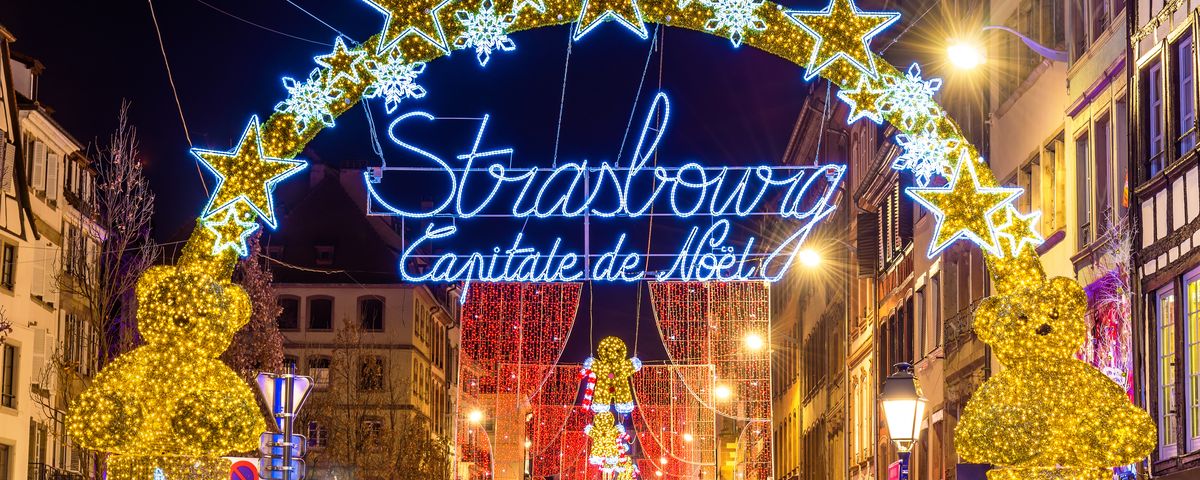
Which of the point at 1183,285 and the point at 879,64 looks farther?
the point at 1183,285

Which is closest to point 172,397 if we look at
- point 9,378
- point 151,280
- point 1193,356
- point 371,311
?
point 151,280

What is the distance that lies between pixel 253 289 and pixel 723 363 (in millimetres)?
12133

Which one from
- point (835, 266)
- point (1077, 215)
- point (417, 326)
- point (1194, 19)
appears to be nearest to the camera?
point (1194, 19)

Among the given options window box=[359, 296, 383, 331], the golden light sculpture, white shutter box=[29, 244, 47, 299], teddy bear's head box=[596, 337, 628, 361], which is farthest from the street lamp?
window box=[359, 296, 383, 331]

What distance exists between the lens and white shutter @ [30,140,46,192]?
1737 inches

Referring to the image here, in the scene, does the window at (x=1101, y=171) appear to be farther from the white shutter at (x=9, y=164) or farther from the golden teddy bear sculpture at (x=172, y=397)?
the white shutter at (x=9, y=164)

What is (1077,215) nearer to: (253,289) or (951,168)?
(951,168)

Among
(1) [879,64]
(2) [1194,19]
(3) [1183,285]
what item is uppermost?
(2) [1194,19]

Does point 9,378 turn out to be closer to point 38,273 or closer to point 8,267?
point 8,267

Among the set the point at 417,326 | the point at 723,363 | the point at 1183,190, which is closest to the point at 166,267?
the point at 1183,190

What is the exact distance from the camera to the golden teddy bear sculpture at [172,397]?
14609 mm

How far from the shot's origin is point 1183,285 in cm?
2038

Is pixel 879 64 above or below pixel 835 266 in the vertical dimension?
below

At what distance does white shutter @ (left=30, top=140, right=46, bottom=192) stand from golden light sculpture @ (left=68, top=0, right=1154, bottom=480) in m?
30.2
